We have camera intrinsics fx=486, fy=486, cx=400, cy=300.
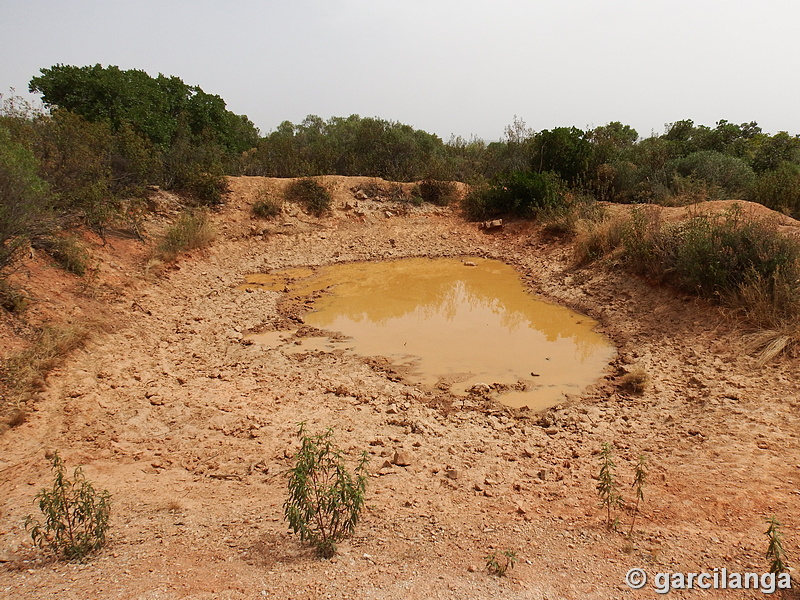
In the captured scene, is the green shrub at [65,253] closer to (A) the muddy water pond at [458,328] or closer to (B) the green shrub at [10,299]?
(B) the green shrub at [10,299]

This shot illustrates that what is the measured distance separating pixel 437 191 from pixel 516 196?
2661mm

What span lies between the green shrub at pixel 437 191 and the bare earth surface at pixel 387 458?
776 cm

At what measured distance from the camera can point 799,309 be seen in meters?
6.03

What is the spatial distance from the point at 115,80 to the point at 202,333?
920cm

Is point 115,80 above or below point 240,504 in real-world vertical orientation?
above

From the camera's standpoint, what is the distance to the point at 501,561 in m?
2.99

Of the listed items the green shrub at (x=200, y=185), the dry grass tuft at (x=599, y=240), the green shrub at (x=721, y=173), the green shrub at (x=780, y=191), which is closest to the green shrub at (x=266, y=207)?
the green shrub at (x=200, y=185)

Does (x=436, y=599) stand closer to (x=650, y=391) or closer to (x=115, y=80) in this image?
(x=650, y=391)

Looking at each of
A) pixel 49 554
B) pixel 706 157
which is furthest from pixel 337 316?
pixel 706 157

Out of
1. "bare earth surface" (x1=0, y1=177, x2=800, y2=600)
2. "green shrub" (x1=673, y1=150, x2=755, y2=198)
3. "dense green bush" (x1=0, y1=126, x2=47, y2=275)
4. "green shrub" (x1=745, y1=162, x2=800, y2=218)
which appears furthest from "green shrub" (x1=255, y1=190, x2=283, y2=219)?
"green shrub" (x1=745, y1=162, x2=800, y2=218)

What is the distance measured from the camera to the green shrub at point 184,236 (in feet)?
32.9

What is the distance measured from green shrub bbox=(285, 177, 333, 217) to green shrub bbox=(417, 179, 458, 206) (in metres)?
3.10

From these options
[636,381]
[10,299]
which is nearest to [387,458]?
[636,381]

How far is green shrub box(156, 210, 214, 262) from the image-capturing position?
32.9 feet
